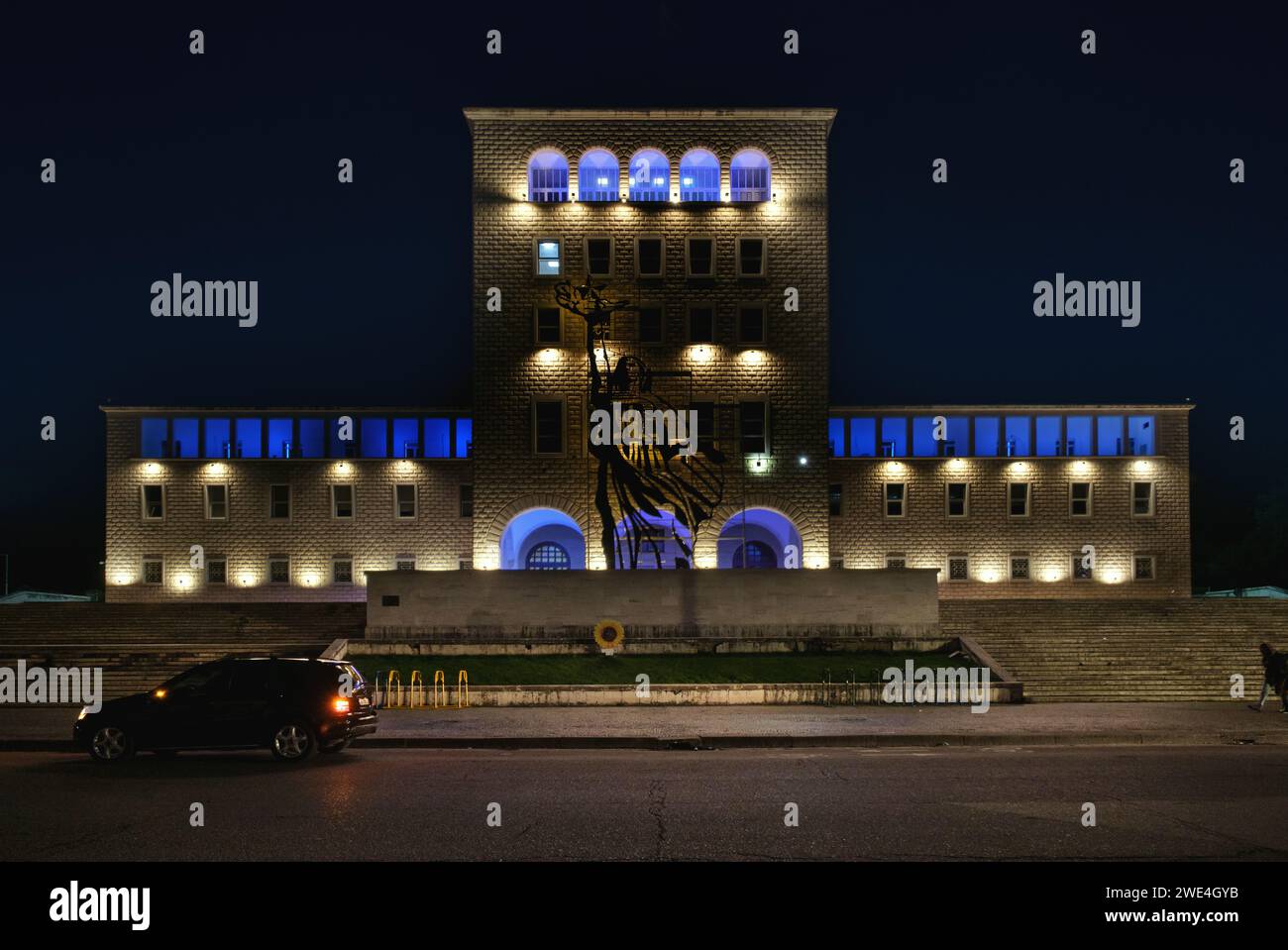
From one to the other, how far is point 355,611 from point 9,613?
36.5 ft

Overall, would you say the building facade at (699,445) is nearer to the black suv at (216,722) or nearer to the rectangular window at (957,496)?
the rectangular window at (957,496)

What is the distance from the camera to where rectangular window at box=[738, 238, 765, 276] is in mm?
41562

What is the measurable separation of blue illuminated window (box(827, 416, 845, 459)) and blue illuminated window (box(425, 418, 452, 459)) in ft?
51.8

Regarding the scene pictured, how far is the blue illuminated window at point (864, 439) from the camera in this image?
46.3 metres

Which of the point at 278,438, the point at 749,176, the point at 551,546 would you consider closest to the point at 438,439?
the point at 551,546

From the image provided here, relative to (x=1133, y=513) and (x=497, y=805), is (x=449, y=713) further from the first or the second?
(x=1133, y=513)

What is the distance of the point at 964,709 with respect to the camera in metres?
23.7

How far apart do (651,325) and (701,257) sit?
317 cm

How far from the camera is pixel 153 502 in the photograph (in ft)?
150

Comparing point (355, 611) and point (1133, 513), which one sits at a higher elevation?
point (1133, 513)

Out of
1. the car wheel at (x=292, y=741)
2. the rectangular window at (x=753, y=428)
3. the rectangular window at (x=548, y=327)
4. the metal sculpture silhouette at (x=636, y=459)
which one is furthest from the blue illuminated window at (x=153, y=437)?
the car wheel at (x=292, y=741)

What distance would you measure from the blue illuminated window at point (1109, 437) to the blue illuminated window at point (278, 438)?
110 ft

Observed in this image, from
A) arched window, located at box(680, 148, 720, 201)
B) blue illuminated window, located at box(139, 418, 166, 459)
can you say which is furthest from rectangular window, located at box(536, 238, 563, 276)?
blue illuminated window, located at box(139, 418, 166, 459)
